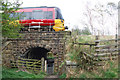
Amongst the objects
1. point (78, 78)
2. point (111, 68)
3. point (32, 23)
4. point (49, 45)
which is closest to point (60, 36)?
point (49, 45)

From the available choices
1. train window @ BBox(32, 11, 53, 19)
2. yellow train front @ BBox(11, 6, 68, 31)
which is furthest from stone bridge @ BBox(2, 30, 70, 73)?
train window @ BBox(32, 11, 53, 19)

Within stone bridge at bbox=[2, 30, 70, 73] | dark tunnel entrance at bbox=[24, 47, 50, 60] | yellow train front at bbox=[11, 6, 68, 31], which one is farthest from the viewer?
dark tunnel entrance at bbox=[24, 47, 50, 60]

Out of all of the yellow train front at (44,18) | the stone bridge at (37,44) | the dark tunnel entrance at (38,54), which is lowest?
the dark tunnel entrance at (38,54)

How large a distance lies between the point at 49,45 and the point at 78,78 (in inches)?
234

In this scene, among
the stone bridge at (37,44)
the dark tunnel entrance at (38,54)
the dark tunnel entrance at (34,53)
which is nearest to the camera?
the stone bridge at (37,44)

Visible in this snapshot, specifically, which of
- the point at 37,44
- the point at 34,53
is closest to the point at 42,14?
the point at 37,44

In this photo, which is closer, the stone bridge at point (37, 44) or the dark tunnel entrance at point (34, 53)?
the stone bridge at point (37, 44)

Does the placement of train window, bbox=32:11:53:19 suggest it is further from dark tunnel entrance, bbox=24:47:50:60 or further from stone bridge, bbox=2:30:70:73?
dark tunnel entrance, bbox=24:47:50:60

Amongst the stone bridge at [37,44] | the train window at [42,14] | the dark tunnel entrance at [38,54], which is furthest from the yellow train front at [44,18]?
the dark tunnel entrance at [38,54]

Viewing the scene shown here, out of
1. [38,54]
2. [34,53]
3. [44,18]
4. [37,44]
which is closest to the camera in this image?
[37,44]

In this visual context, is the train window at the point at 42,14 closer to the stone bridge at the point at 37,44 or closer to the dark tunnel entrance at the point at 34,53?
the stone bridge at the point at 37,44

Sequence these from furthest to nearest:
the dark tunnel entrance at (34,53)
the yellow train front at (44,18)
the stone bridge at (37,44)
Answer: the dark tunnel entrance at (34,53) → the yellow train front at (44,18) → the stone bridge at (37,44)

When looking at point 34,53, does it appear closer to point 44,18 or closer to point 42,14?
point 44,18

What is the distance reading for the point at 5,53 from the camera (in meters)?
11.2
